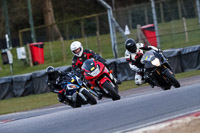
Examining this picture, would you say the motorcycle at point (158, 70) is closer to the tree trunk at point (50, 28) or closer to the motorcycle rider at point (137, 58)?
the motorcycle rider at point (137, 58)

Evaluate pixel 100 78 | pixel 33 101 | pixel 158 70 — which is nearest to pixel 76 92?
pixel 100 78

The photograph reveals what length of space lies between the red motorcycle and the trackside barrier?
7722mm

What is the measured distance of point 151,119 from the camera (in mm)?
5910

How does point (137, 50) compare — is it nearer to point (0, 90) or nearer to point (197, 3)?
point (197, 3)

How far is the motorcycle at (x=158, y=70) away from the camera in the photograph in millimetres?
10547

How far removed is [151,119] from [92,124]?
71 cm

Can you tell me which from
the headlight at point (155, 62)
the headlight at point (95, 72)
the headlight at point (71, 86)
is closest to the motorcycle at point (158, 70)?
the headlight at point (155, 62)

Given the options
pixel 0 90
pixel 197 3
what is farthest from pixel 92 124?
pixel 0 90

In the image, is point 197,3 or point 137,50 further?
point 197,3

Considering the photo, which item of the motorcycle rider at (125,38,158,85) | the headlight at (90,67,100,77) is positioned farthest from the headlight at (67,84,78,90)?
the motorcycle rider at (125,38,158,85)

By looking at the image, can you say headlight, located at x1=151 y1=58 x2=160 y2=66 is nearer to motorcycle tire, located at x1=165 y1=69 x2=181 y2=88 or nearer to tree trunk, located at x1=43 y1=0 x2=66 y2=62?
motorcycle tire, located at x1=165 y1=69 x2=181 y2=88

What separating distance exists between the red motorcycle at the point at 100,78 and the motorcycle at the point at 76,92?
371mm

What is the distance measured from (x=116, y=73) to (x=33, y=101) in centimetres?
332

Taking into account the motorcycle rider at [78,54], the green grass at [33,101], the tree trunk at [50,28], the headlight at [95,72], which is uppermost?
the tree trunk at [50,28]
